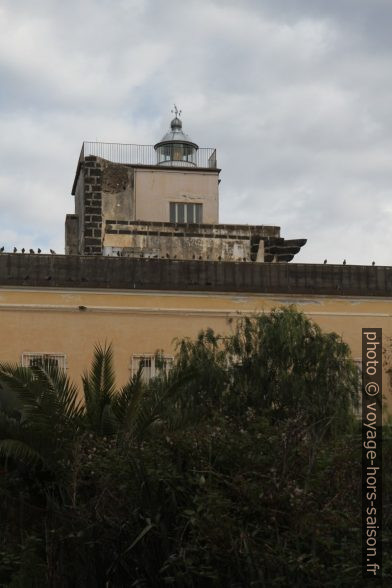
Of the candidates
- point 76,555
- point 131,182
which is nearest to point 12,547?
point 76,555

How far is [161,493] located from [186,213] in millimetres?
23487

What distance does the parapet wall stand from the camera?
2138cm

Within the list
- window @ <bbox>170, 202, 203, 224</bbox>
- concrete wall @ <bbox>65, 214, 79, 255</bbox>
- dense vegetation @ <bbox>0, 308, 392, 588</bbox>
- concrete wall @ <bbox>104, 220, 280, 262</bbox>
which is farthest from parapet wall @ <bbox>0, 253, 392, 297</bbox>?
window @ <bbox>170, 202, 203, 224</bbox>

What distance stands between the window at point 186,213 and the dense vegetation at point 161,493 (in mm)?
19664

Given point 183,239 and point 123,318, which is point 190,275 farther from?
point 183,239

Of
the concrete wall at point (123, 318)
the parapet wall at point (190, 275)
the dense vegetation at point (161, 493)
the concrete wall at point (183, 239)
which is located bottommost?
the dense vegetation at point (161, 493)

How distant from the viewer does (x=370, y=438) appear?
11.4 m

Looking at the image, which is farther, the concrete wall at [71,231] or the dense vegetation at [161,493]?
the concrete wall at [71,231]

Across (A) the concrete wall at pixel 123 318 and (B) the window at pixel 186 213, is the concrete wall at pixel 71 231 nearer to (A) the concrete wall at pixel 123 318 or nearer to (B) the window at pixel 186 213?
(B) the window at pixel 186 213

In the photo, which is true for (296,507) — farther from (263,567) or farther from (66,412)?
(66,412)

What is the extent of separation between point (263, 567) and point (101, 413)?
13.6ft

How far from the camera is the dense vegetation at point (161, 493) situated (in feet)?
34.6

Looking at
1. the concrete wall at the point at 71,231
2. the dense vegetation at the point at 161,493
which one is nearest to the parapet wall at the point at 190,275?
the dense vegetation at the point at 161,493

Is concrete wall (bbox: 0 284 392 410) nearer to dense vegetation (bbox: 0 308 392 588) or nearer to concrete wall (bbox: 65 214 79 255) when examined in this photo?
dense vegetation (bbox: 0 308 392 588)
